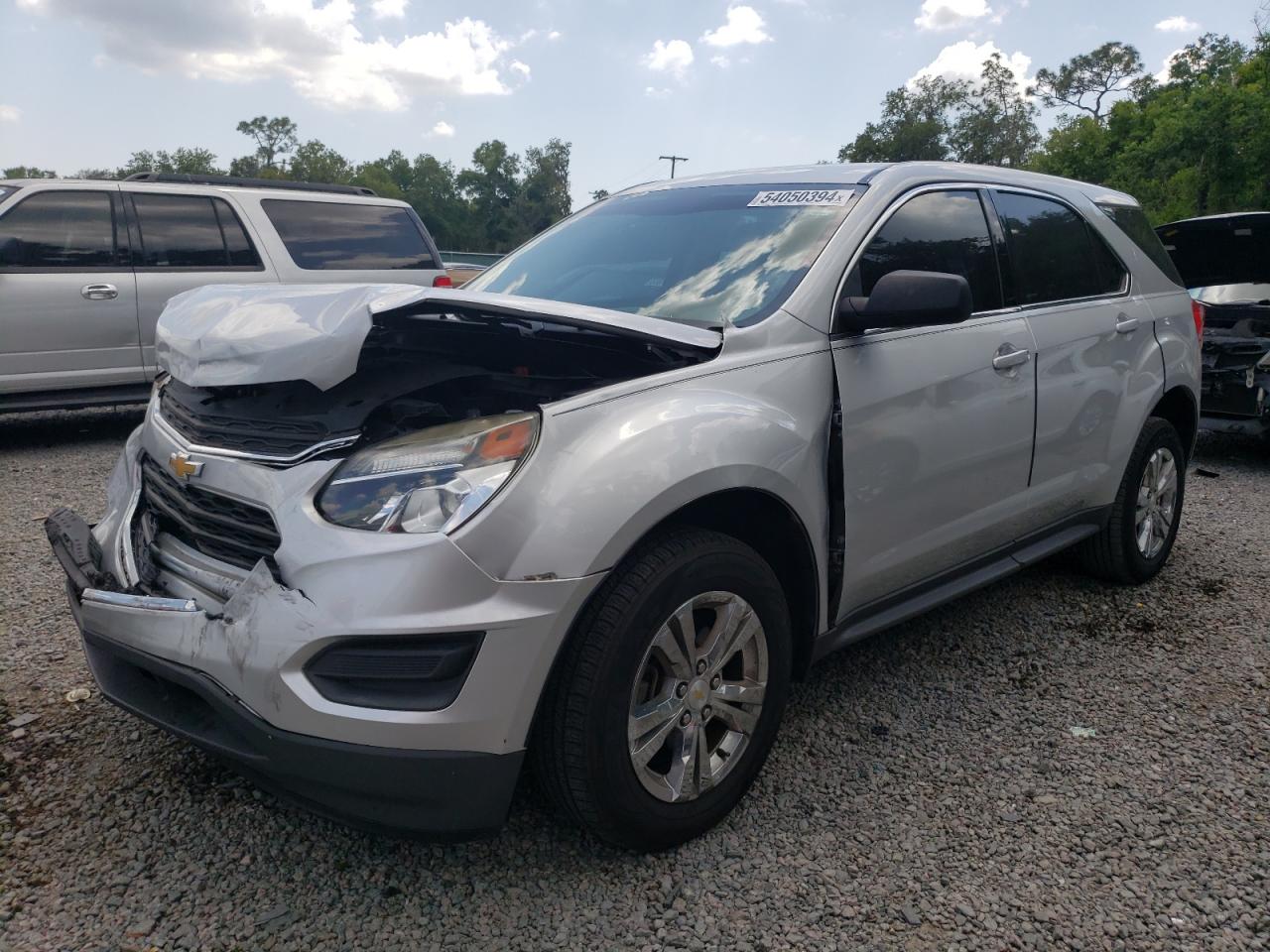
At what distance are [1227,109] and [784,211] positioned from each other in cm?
2361

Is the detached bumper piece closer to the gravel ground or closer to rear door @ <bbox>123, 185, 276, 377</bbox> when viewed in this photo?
the gravel ground

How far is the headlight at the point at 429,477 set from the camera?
1.96 m

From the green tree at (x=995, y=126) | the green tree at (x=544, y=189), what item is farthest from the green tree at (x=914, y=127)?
the green tree at (x=544, y=189)

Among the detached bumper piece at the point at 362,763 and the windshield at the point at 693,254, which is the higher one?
the windshield at the point at 693,254

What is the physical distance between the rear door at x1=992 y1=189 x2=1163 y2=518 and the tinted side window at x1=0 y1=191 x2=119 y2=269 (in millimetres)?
6224

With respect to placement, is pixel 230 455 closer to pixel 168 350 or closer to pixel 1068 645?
pixel 168 350

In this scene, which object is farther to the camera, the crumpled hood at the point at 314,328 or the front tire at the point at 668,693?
the crumpled hood at the point at 314,328

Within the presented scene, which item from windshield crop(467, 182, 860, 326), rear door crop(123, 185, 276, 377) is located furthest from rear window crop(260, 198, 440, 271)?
windshield crop(467, 182, 860, 326)

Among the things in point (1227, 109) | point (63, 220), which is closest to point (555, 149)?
point (1227, 109)

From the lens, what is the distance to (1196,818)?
2.59 m

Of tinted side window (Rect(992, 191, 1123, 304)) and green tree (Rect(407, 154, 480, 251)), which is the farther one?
green tree (Rect(407, 154, 480, 251))

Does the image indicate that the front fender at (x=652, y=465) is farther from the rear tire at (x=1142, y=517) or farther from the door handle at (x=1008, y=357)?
the rear tire at (x=1142, y=517)

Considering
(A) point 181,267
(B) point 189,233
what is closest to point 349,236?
(B) point 189,233

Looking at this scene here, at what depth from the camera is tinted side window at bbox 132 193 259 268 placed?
7109 mm
